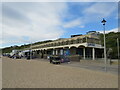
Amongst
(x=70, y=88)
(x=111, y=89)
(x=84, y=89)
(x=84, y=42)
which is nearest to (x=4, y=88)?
(x=70, y=88)

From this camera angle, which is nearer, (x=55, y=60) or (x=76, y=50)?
(x=55, y=60)

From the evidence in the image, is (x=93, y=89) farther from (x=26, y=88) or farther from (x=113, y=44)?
(x=113, y=44)

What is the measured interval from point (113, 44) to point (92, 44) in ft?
21.6

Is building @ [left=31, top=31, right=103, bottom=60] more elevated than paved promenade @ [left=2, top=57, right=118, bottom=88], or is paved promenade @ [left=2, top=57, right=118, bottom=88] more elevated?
building @ [left=31, top=31, right=103, bottom=60]

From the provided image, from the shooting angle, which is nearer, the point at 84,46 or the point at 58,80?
the point at 58,80

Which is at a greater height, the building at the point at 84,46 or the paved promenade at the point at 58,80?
the building at the point at 84,46

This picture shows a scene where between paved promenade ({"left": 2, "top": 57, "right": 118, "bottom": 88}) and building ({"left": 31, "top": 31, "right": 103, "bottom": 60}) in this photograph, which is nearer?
paved promenade ({"left": 2, "top": 57, "right": 118, "bottom": 88})

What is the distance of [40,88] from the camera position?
8523mm

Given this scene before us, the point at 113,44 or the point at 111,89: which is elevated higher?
the point at 113,44

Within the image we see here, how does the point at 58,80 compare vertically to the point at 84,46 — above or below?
below

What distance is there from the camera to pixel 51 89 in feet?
27.0

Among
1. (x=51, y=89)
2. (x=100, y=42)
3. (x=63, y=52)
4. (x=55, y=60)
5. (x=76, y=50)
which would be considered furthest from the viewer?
(x=63, y=52)

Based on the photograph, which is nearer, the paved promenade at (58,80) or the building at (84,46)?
the paved promenade at (58,80)

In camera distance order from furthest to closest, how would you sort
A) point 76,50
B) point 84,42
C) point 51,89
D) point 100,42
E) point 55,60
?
1. point 76,50
2. point 100,42
3. point 84,42
4. point 55,60
5. point 51,89
